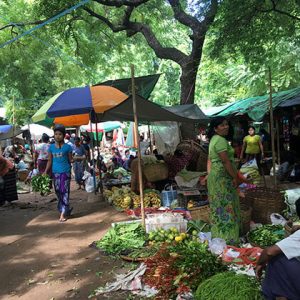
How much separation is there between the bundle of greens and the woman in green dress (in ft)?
3.69

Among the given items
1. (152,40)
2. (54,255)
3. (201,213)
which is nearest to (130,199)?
(201,213)

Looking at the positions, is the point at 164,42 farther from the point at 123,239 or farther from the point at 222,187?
the point at 222,187

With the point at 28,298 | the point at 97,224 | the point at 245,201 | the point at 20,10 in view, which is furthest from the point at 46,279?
the point at 20,10

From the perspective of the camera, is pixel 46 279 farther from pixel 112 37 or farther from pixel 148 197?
pixel 112 37

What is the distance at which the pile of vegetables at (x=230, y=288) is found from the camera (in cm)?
302

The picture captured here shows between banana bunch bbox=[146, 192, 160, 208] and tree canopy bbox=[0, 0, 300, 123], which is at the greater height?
tree canopy bbox=[0, 0, 300, 123]

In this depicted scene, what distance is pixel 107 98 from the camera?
27.3 feet

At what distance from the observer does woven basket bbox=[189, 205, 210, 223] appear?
20.0 feet

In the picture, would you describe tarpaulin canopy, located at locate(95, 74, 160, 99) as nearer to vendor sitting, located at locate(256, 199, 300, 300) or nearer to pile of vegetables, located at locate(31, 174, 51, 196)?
pile of vegetables, located at locate(31, 174, 51, 196)

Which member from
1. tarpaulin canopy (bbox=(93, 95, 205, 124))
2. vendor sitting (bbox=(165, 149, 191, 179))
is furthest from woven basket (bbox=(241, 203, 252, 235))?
vendor sitting (bbox=(165, 149, 191, 179))

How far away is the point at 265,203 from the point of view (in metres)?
6.23

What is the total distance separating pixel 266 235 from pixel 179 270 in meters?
1.74

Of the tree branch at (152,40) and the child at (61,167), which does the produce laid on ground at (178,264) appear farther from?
the tree branch at (152,40)

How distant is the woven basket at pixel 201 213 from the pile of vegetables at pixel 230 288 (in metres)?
2.73
